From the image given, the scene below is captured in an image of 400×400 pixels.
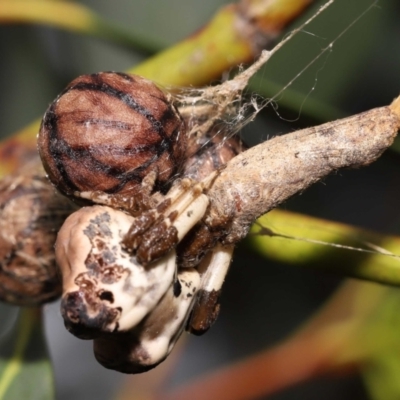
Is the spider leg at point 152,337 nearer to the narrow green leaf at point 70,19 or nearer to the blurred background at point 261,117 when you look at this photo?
the blurred background at point 261,117

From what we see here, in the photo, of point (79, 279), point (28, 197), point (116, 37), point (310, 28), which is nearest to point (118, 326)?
point (79, 279)

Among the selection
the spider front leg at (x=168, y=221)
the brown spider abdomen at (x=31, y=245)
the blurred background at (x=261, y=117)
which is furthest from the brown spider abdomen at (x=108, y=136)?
the blurred background at (x=261, y=117)

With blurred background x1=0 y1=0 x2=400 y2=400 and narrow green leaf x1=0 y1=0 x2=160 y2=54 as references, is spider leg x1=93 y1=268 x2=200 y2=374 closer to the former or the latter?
blurred background x1=0 y1=0 x2=400 y2=400

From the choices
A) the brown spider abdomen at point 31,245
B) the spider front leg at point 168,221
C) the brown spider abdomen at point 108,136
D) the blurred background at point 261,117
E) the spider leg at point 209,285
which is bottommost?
the blurred background at point 261,117

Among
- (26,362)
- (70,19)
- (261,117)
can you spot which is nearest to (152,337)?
(26,362)

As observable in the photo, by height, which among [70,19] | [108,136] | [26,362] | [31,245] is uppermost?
[108,136]

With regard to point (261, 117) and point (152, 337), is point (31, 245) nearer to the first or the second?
point (152, 337)
